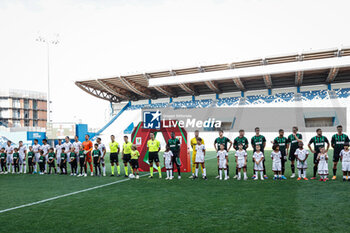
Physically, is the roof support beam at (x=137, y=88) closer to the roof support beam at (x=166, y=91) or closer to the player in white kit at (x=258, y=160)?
the roof support beam at (x=166, y=91)

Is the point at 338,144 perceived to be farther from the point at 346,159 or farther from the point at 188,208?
the point at 188,208

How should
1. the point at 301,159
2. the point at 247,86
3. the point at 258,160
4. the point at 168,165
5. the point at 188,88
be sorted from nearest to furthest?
the point at 301,159 → the point at 258,160 → the point at 168,165 → the point at 247,86 → the point at 188,88

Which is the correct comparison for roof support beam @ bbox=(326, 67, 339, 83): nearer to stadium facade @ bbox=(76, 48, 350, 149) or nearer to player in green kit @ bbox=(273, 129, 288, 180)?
stadium facade @ bbox=(76, 48, 350, 149)

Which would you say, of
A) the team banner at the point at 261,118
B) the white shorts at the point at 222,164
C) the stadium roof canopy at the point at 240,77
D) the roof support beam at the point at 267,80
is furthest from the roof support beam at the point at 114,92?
the white shorts at the point at 222,164

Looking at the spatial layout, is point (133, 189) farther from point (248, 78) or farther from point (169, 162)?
point (248, 78)

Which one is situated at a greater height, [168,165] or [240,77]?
[240,77]

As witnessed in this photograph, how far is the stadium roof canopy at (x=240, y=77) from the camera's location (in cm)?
3253

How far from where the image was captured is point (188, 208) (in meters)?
6.58

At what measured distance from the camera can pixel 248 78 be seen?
38.3m

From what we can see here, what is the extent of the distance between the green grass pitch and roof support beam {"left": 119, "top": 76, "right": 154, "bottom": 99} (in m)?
32.4

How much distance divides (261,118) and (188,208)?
31.5m

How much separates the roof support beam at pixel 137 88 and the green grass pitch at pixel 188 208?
3242 cm

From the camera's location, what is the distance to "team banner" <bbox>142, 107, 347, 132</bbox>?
3412 cm

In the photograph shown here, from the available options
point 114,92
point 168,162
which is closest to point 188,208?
point 168,162
